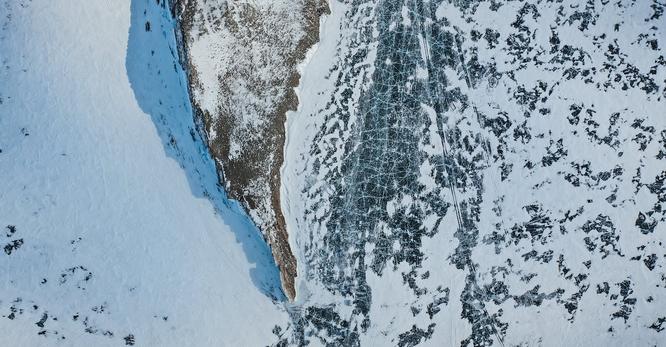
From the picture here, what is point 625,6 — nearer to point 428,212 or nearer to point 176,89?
point 428,212

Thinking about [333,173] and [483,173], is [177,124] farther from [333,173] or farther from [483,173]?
[483,173]

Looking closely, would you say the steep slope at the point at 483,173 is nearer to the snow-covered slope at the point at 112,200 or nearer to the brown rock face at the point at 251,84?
the brown rock face at the point at 251,84

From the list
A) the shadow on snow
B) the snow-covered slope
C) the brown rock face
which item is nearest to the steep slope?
the brown rock face

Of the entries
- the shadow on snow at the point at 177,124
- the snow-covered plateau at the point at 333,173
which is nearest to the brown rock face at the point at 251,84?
the snow-covered plateau at the point at 333,173

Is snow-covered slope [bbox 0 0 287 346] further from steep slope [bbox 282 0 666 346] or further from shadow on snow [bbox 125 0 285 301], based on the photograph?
steep slope [bbox 282 0 666 346]

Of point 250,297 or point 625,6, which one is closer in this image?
point 250,297

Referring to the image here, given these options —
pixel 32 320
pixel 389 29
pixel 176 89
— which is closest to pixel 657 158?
pixel 389 29
